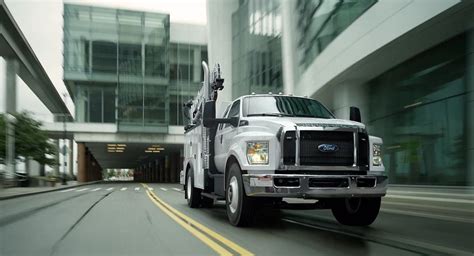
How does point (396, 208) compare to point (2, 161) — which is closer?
point (396, 208)

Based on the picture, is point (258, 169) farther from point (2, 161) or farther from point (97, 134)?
point (97, 134)

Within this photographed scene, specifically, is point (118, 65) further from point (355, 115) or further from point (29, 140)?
point (355, 115)

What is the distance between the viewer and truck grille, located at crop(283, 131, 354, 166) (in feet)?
27.8

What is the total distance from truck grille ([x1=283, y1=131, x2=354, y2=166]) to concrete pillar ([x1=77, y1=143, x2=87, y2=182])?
52.5m

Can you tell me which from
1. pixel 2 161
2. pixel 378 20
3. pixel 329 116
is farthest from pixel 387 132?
pixel 2 161

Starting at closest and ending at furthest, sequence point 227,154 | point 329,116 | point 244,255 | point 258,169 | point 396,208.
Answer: point 244,255 → point 258,169 → point 227,154 → point 329,116 → point 396,208

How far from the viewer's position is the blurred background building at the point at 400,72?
15.0 meters

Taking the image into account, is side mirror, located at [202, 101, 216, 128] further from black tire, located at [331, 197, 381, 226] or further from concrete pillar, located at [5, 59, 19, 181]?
concrete pillar, located at [5, 59, 19, 181]

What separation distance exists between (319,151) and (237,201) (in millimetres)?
1754

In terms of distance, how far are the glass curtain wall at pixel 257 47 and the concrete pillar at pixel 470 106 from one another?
16428mm

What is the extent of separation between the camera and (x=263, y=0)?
36219mm

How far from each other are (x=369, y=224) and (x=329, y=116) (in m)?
2.26

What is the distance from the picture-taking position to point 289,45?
28953 mm

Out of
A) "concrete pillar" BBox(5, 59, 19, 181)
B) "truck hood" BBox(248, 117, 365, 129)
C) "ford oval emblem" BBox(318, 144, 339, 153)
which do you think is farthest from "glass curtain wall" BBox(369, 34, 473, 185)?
"concrete pillar" BBox(5, 59, 19, 181)
